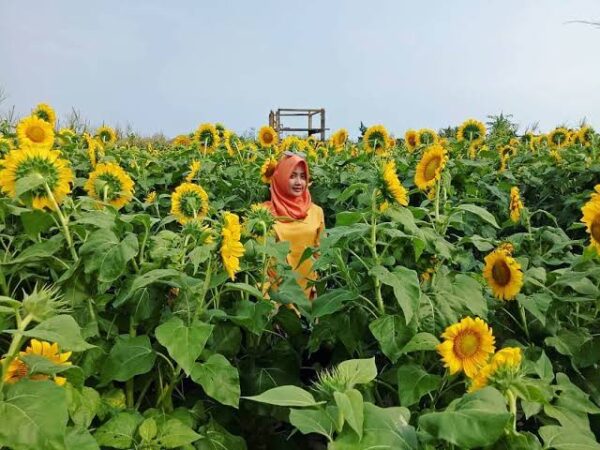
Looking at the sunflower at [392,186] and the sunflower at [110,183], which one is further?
the sunflower at [110,183]

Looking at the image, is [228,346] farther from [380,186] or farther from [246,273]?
[380,186]

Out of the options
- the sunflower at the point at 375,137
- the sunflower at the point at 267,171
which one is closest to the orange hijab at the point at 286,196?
the sunflower at the point at 267,171

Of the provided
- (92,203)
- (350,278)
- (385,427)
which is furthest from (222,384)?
(92,203)

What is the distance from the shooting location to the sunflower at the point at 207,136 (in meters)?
4.87

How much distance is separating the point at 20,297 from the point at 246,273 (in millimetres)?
637

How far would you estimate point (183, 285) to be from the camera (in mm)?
1528

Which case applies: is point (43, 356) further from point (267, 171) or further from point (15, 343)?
point (267, 171)

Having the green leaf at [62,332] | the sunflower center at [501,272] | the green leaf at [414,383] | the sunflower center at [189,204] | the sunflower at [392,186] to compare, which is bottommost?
the green leaf at [414,383]

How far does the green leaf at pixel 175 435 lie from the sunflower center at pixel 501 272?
952 millimetres

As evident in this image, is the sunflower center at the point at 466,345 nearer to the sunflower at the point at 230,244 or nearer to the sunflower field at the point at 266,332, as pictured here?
the sunflower field at the point at 266,332

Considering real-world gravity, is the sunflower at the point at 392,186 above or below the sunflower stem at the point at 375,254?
above

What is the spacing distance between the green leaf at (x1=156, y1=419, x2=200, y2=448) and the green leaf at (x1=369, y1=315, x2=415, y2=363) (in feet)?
1.52

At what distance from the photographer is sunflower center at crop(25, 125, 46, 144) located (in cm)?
261

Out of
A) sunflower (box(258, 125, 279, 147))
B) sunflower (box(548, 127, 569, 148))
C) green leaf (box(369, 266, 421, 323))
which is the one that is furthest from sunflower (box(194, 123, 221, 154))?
green leaf (box(369, 266, 421, 323))
